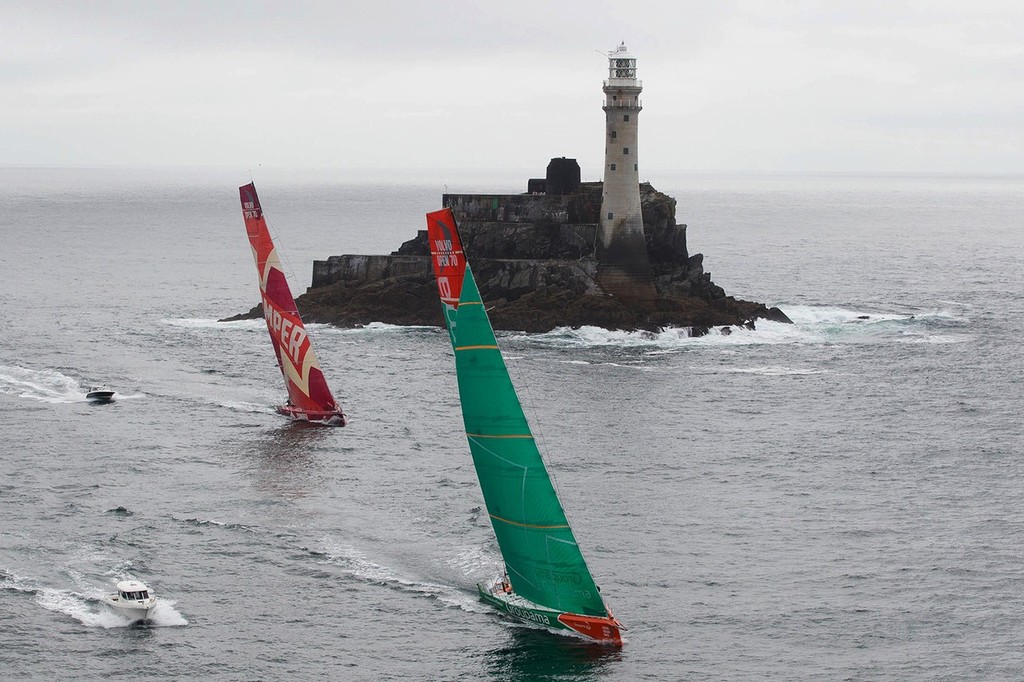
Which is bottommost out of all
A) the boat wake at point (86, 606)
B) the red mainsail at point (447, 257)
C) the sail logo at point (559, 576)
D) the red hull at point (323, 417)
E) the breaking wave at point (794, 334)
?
the boat wake at point (86, 606)

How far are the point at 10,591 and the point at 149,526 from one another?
6.87 m

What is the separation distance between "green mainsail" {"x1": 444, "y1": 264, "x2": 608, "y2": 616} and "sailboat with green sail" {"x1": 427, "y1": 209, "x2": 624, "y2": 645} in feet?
0.09

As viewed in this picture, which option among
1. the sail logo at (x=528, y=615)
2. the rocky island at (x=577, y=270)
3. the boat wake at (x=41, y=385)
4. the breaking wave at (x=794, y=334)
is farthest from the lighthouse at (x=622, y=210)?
the sail logo at (x=528, y=615)

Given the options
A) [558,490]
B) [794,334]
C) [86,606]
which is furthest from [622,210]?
[86,606]

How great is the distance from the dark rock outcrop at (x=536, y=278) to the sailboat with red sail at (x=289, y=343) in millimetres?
23253

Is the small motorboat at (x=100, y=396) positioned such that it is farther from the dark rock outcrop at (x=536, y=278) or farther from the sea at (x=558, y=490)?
the dark rock outcrop at (x=536, y=278)

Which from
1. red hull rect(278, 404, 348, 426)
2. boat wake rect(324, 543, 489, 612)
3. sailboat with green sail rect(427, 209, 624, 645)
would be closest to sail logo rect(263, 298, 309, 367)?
red hull rect(278, 404, 348, 426)

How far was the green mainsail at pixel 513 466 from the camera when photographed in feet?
121

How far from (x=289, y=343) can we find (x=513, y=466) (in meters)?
29.9

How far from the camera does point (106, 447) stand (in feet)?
189

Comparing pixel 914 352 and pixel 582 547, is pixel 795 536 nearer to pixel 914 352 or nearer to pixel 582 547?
pixel 582 547

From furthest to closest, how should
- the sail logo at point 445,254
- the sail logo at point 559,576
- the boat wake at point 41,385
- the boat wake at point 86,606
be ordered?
the boat wake at point 41,385, the boat wake at point 86,606, the sail logo at point 559,576, the sail logo at point 445,254

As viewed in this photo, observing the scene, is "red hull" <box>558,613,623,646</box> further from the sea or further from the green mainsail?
the sea

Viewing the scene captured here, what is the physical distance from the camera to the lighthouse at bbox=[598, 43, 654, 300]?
91750 millimetres
